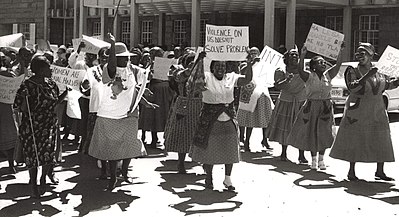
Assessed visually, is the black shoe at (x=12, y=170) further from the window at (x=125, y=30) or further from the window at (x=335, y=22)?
the window at (x=125, y=30)

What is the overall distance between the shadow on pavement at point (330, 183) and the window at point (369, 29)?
671 inches

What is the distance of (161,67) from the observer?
1164 cm

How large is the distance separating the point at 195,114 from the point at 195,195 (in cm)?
158

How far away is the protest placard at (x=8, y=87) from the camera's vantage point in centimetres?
867

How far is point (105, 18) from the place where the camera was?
3094 centimetres

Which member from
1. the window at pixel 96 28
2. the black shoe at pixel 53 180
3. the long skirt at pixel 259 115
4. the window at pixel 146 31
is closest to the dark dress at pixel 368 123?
the long skirt at pixel 259 115

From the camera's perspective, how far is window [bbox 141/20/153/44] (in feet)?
111

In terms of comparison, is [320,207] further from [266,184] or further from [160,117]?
[160,117]

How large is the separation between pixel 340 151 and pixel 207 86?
7.50ft

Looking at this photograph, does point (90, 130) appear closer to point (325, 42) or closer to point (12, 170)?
point (12, 170)

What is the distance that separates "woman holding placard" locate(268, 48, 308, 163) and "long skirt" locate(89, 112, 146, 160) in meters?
3.40

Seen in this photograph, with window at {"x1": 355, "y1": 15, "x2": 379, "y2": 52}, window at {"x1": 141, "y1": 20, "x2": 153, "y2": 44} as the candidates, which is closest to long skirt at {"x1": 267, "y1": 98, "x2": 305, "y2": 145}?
window at {"x1": 355, "y1": 15, "x2": 379, "y2": 52}

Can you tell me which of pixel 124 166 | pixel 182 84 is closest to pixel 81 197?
pixel 124 166

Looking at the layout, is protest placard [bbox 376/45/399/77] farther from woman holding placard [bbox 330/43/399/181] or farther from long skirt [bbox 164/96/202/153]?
long skirt [bbox 164/96/202/153]
